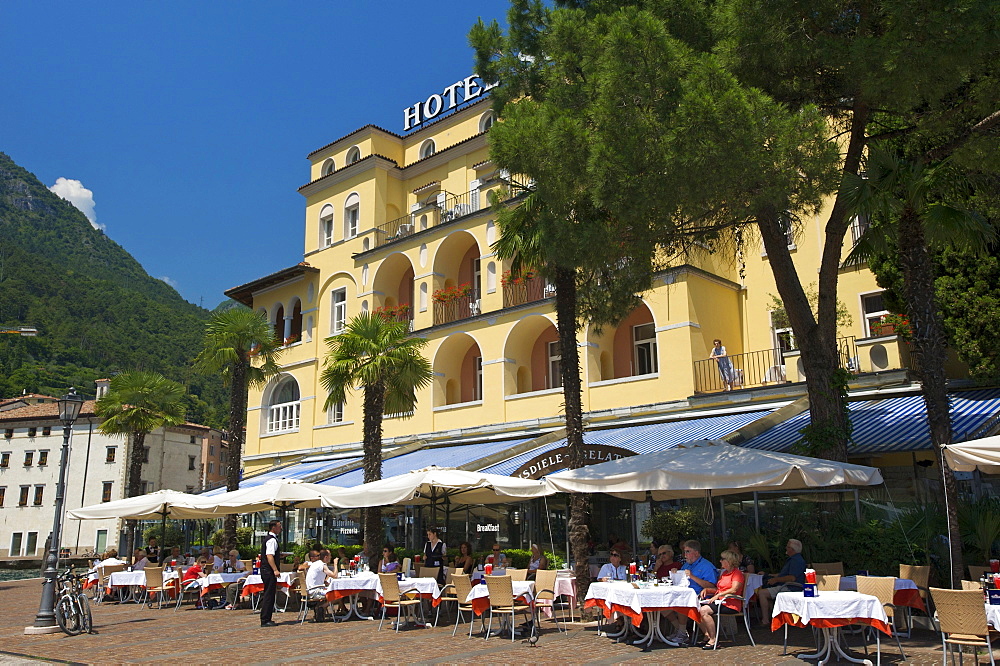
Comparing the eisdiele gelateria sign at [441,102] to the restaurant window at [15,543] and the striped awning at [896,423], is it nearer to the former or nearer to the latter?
the striped awning at [896,423]

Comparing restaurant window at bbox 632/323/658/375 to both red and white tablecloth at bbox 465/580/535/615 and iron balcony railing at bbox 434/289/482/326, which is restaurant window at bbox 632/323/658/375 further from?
red and white tablecloth at bbox 465/580/535/615

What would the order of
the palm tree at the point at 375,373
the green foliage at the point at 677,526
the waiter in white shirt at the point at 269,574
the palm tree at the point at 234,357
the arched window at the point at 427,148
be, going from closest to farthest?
the waiter in white shirt at the point at 269,574 < the green foliage at the point at 677,526 < the palm tree at the point at 375,373 < the palm tree at the point at 234,357 < the arched window at the point at 427,148

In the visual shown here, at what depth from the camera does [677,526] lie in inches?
612

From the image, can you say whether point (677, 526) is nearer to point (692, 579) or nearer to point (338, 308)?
point (692, 579)

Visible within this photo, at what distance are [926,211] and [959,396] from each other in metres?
5.89

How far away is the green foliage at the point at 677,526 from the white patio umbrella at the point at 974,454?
20.6 feet

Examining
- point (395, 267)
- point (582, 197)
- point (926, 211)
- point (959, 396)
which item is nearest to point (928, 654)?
point (926, 211)

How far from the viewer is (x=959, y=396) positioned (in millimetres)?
15758

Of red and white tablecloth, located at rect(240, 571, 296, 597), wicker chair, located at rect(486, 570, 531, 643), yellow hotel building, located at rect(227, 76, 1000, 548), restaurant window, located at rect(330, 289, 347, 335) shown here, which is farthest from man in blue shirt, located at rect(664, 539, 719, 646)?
restaurant window, located at rect(330, 289, 347, 335)

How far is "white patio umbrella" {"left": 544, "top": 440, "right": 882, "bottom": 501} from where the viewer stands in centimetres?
1030

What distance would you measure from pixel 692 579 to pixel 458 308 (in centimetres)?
1708

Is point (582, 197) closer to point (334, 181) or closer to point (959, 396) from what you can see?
point (959, 396)

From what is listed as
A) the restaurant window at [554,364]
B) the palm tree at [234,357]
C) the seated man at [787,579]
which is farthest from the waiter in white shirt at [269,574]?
the restaurant window at [554,364]

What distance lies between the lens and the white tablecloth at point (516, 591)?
11281 millimetres
